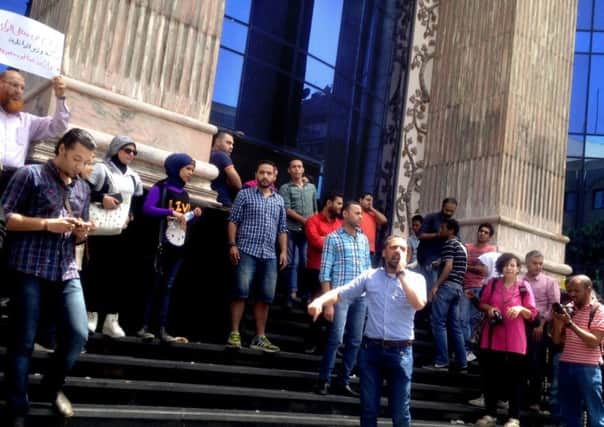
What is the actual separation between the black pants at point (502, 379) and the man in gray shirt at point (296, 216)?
2.24 m

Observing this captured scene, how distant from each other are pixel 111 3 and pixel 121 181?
2651mm

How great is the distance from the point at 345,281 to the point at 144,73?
308 centimetres

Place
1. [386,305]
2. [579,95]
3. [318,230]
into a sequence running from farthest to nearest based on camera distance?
[579,95] → [318,230] → [386,305]

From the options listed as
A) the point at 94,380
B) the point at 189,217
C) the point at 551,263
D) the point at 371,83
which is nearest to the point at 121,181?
the point at 189,217

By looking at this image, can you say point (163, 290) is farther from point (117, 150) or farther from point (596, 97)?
point (596, 97)

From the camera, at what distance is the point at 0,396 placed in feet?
14.0

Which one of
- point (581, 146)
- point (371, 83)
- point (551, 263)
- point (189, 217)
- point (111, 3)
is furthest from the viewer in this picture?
point (581, 146)

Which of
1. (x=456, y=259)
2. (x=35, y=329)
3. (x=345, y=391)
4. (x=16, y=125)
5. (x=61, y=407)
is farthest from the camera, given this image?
(x=456, y=259)

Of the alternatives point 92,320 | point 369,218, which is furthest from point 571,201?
point 92,320

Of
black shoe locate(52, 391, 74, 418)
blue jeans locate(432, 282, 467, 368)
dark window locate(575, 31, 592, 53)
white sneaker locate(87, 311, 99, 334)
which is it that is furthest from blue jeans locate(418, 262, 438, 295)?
dark window locate(575, 31, 592, 53)

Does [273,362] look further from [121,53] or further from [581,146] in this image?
[581,146]

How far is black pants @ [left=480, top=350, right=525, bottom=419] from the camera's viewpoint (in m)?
6.48

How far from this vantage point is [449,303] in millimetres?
7418

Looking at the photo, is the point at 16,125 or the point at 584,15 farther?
the point at 584,15
